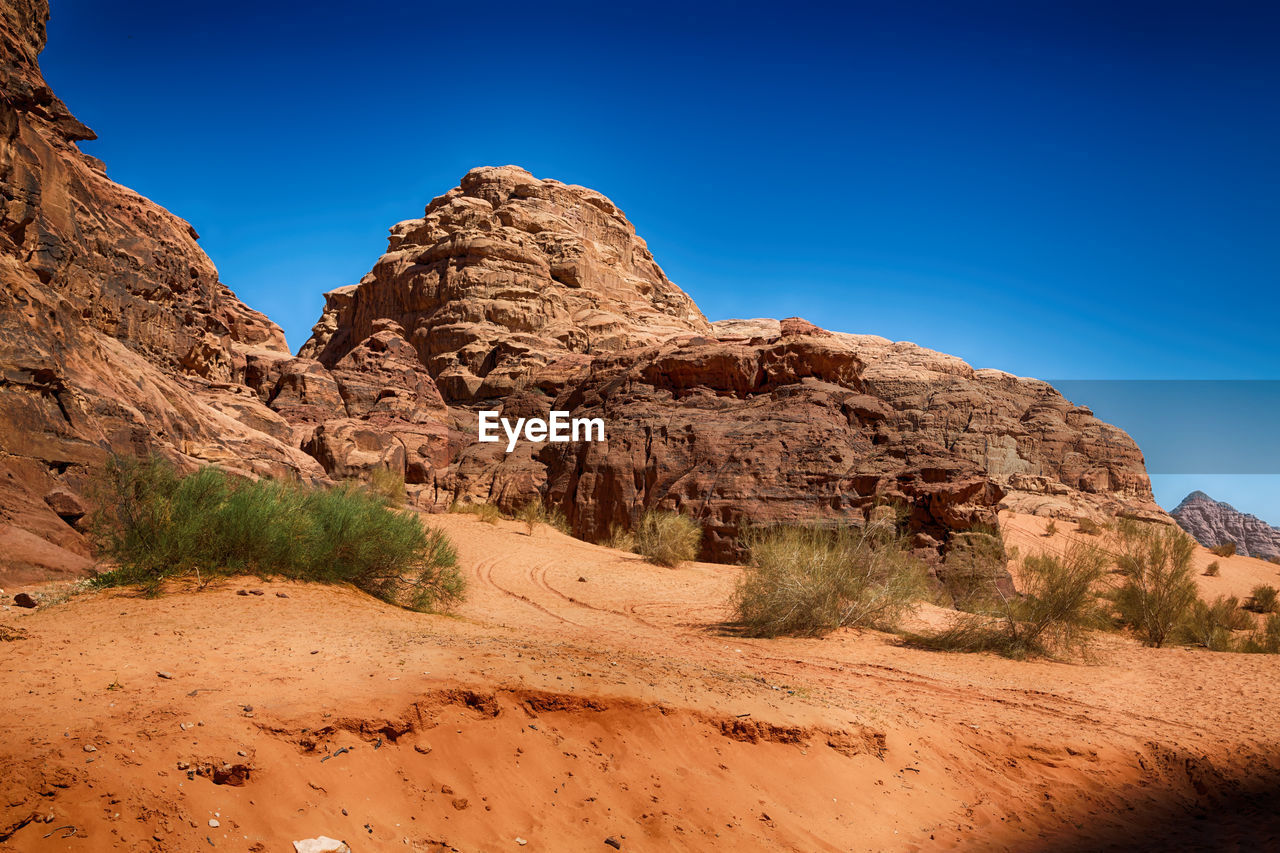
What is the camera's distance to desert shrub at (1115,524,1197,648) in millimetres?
9844

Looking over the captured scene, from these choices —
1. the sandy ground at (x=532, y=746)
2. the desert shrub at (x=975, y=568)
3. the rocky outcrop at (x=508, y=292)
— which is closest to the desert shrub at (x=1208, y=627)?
the desert shrub at (x=975, y=568)

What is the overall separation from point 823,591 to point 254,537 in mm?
6575

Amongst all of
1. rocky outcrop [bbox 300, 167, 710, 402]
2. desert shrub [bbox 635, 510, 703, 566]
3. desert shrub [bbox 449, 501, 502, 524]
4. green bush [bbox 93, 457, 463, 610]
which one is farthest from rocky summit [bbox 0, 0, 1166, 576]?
desert shrub [bbox 635, 510, 703, 566]

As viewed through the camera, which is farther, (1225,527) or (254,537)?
(1225,527)

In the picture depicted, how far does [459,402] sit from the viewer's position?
34.7 m

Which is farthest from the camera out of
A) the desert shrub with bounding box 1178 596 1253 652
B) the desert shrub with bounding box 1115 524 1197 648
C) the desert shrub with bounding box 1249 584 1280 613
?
the desert shrub with bounding box 1249 584 1280 613

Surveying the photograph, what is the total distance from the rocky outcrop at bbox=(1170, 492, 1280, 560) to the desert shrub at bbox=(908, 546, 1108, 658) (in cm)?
5718

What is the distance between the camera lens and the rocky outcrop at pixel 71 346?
6773 millimetres

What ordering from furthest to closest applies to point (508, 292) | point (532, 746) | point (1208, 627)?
point (508, 292)
point (1208, 627)
point (532, 746)

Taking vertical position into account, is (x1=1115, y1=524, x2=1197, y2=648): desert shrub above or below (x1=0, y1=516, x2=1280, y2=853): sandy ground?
above

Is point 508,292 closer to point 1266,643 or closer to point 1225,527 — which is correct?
point 1266,643

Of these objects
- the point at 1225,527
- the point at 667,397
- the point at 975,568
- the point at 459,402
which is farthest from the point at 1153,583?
the point at 1225,527

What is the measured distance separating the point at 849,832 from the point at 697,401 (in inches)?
622

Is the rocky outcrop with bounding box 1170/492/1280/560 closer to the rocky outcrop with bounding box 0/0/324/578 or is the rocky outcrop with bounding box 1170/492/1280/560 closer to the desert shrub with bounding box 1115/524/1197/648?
the desert shrub with bounding box 1115/524/1197/648
